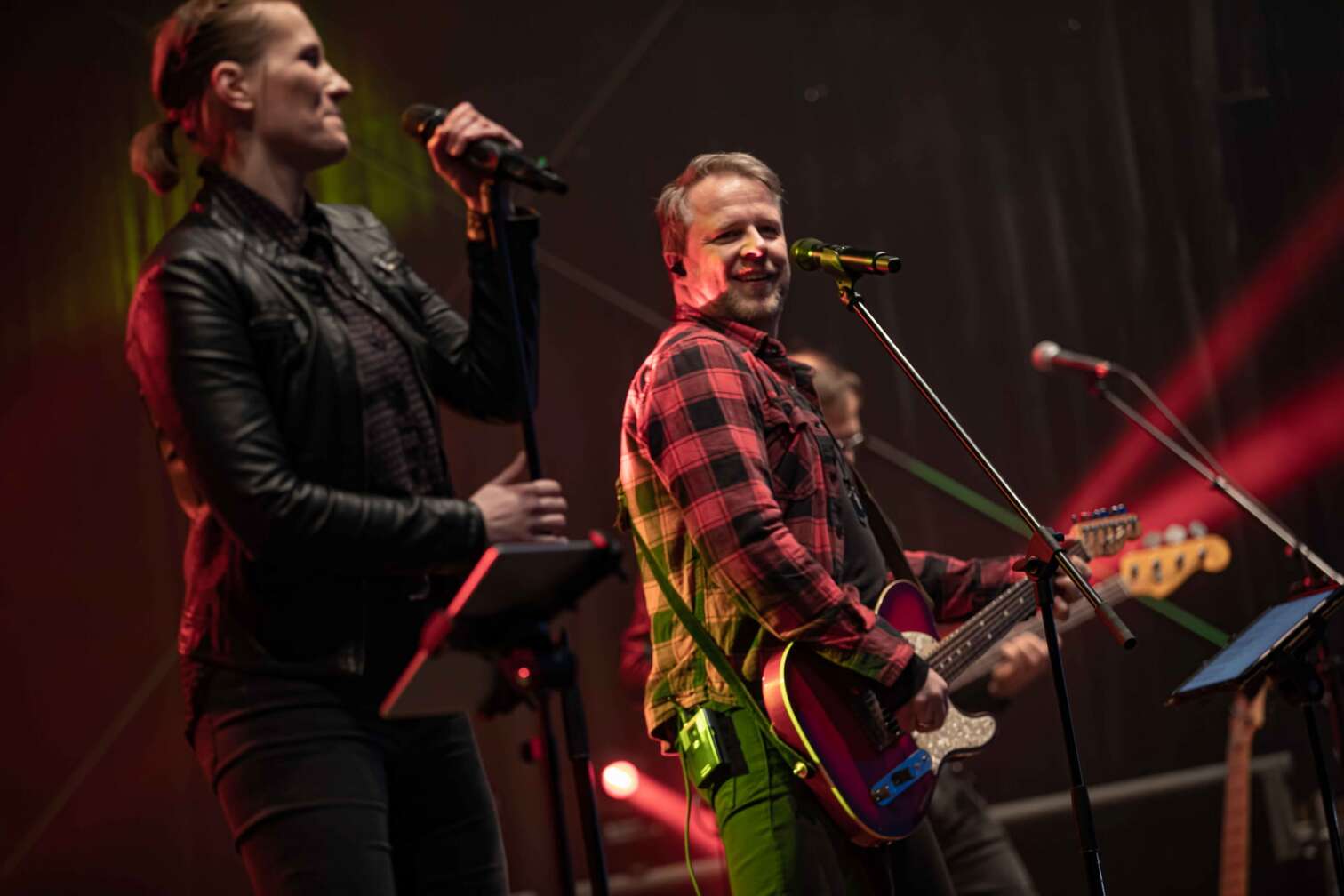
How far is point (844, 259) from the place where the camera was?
103 inches

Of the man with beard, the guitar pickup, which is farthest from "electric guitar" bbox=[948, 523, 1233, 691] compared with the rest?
the guitar pickup

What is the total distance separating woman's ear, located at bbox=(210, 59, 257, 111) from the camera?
80.1 inches

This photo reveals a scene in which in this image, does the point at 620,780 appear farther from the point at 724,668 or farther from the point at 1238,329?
the point at 1238,329

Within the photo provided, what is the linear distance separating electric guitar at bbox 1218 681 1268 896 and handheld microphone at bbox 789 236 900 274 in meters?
2.62

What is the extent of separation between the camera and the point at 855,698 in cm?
247

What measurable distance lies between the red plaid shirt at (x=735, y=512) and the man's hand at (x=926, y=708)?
0.08 meters

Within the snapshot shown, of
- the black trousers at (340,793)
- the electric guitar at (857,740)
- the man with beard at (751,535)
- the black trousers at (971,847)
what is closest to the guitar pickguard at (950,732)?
the electric guitar at (857,740)

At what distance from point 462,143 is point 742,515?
0.80 meters

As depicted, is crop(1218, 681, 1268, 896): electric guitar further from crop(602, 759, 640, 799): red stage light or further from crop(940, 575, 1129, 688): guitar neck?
crop(602, 759, 640, 799): red stage light

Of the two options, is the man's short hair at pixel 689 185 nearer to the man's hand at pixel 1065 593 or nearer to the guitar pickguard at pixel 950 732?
the guitar pickguard at pixel 950 732

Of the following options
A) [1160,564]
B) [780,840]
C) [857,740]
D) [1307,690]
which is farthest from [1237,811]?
[780,840]

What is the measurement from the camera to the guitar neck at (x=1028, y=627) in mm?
2950

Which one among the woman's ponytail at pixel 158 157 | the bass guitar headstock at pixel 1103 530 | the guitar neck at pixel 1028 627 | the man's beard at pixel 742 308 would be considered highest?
the woman's ponytail at pixel 158 157

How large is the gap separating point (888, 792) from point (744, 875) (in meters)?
0.29
